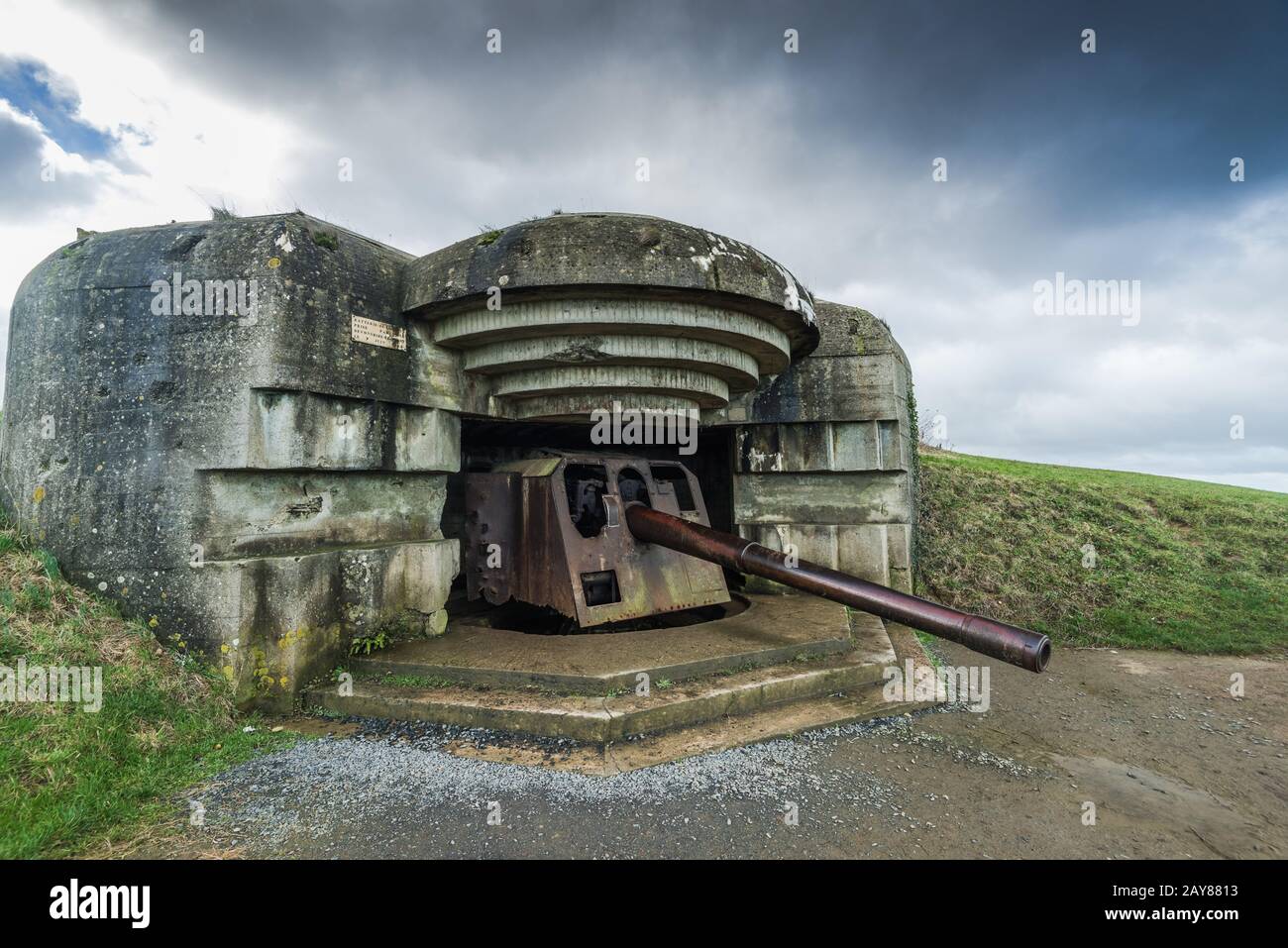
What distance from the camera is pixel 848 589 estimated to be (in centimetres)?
362

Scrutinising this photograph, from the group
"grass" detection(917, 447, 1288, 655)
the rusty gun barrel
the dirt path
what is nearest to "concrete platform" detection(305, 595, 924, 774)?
the dirt path

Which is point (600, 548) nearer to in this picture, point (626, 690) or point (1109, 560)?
point (626, 690)

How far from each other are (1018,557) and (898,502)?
94.3 inches

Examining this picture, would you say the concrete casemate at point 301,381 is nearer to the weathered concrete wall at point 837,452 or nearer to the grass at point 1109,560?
the weathered concrete wall at point 837,452

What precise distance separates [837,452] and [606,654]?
3490 millimetres

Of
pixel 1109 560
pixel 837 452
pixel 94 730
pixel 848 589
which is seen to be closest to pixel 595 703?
pixel 848 589

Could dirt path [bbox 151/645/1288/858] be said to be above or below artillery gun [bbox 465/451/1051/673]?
below

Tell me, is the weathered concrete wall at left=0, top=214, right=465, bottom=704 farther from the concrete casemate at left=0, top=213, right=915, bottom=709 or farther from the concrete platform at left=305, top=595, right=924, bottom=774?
the concrete platform at left=305, top=595, right=924, bottom=774

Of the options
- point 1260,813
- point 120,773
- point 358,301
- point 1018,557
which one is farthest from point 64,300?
point 1018,557

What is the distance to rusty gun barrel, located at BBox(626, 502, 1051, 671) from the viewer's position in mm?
2766

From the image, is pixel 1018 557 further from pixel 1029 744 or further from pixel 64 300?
pixel 64 300

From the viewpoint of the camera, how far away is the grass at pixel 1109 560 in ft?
19.8

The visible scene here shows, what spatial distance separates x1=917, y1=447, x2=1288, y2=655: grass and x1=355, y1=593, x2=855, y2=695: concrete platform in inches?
109

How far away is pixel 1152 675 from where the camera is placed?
15.9 feet
